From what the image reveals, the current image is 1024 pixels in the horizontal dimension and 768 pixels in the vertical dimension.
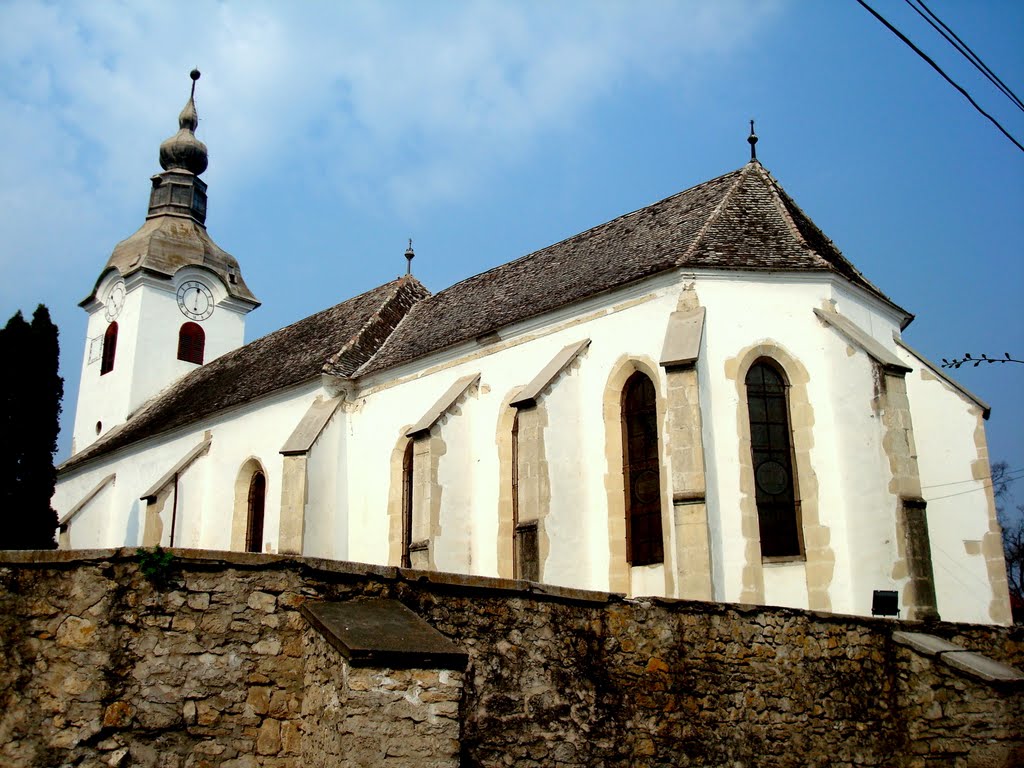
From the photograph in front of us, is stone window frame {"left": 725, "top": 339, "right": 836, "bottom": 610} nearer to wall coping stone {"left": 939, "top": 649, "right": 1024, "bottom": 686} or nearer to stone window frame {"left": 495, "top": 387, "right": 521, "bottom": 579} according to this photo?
stone window frame {"left": 495, "top": 387, "right": 521, "bottom": 579}

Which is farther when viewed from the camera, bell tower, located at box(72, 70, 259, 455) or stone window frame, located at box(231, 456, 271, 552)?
bell tower, located at box(72, 70, 259, 455)

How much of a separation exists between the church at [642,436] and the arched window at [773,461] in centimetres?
4

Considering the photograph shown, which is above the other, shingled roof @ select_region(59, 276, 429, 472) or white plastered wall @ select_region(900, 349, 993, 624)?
shingled roof @ select_region(59, 276, 429, 472)

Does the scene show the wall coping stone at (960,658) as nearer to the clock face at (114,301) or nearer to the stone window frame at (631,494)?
the stone window frame at (631,494)

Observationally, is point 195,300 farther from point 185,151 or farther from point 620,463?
point 620,463

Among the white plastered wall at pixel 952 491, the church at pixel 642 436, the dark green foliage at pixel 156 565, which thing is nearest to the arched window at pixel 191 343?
the church at pixel 642 436

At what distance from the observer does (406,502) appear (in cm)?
2088

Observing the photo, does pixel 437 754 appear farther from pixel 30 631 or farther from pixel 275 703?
pixel 30 631

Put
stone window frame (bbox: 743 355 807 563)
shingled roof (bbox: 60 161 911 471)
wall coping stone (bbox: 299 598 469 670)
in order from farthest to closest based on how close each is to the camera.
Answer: shingled roof (bbox: 60 161 911 471)
stone window frame (bbox: 743 355 807 563)
wall coping stone (bbox: 299 598 469 670)

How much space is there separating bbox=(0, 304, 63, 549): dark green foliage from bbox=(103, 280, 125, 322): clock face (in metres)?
14.2

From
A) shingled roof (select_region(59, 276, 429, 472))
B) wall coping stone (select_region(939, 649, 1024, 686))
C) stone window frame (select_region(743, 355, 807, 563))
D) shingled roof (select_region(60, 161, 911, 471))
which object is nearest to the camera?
wall coping stone (select_region(939, 649, 1024, 686))

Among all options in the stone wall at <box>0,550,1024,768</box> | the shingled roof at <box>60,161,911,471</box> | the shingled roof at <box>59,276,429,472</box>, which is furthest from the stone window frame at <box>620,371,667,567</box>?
the shingled roof at <box>59,276,429,472</box>

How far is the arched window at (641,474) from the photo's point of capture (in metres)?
16.5

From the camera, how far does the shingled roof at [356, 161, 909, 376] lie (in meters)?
17.3
